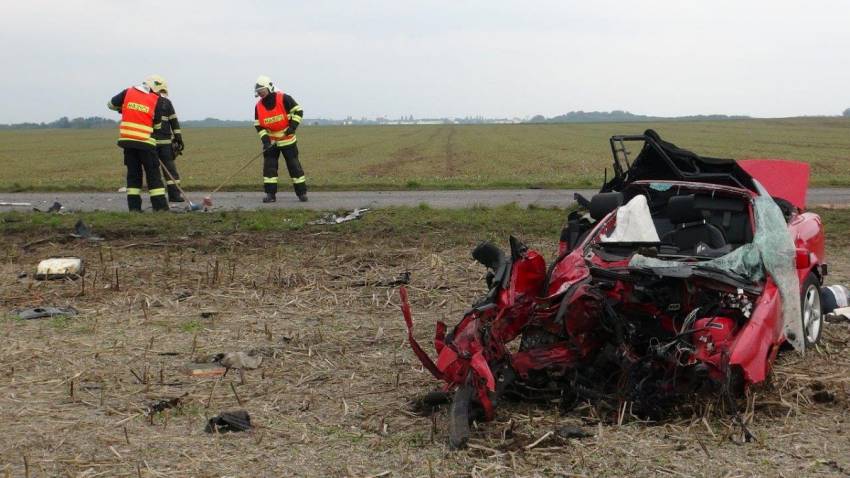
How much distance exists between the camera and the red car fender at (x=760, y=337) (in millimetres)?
5211

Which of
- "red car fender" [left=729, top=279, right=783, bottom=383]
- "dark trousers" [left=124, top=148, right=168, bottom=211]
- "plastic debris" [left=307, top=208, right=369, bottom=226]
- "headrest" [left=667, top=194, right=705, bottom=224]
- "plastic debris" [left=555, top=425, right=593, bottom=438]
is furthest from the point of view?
"dark trousers" [left=124, top=148, right=168, bottom=211]

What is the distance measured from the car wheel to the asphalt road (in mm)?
8021

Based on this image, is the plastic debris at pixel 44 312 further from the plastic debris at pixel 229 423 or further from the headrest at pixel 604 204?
the headrest at pixel 604 204

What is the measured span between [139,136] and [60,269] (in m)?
4.34

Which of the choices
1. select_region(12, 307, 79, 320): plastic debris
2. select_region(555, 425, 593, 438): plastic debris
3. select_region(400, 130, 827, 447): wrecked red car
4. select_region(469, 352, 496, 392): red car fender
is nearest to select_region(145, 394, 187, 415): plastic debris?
select_region(400, 130, 827, 447): wrecked red car

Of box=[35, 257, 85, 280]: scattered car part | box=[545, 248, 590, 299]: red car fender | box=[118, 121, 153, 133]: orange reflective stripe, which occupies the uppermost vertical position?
box=[118, 121, 153, 133]: orange reflective stripe

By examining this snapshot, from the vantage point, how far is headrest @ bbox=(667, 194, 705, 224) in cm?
698

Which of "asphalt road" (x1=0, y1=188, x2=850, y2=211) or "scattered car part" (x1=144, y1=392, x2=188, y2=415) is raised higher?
"asphalt road" (x1=0, y1=188, x2=850, y2=211)

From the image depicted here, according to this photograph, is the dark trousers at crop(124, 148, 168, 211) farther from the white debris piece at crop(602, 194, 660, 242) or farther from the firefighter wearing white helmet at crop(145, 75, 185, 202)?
the white debris piece at crop(602, 194, 660, 242)

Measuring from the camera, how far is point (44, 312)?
330 inches

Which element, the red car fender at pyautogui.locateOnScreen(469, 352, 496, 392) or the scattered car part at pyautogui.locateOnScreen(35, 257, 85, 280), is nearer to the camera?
the red car fender at pyautogui.locateOnScreen(469, 352, 496, 392)

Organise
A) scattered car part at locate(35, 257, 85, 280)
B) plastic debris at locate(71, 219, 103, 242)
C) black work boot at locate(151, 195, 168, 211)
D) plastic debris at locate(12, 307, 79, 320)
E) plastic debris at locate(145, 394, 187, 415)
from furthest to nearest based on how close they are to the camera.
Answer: black work boot at locate(151, 195, 168, 211) → plastic debris at locate(71, 219, 103, 242) → scattered car part at locate(35, 257, 85, 280) → plastic debris at locate(12, 307, 79, 320) → plastic debris at locate(145, 394, 187, 415)

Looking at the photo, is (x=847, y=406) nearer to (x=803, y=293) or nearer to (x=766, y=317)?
(x=766, y=317)

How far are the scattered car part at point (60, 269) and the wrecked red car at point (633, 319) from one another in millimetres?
A: 5508
